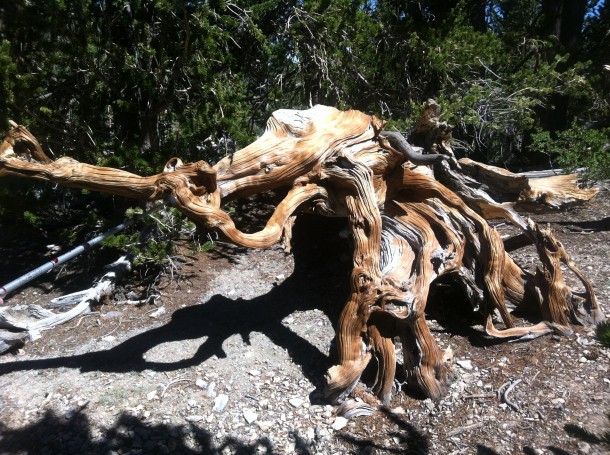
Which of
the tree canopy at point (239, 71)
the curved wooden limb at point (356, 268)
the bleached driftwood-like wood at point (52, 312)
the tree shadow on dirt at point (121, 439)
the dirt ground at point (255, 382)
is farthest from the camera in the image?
the tree canopy at point (239, 71)

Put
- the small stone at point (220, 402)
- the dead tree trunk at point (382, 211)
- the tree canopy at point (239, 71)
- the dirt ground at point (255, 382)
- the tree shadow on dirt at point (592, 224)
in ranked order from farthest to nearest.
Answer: the tree shadow on dirt at point (592, 224) < the tree canopy at point (239, 71) < the small stone at point (220, 402) < the dead tree trunk at point (382, 211) < the dirt ground at point (255, 382)

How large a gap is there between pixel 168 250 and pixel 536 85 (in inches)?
223

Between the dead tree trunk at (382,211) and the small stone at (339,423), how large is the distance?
199 mm

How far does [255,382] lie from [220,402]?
37 centimetres

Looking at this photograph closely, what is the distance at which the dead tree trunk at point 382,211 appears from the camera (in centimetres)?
367

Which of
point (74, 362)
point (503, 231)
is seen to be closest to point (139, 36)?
point (74, 362)

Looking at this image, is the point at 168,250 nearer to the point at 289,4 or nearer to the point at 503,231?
the point at 289,4

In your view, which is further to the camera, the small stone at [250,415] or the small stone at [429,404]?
the small stone at [429,404]

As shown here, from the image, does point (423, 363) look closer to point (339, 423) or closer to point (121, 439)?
point (339, 423)

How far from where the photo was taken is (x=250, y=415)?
3.81m

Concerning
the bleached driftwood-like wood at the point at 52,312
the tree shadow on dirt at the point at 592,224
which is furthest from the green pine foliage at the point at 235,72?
the bleached driftwood-like wood at the point at 52,312

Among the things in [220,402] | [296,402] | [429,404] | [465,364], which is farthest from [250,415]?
[465,364]

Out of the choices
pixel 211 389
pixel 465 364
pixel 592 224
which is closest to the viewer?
pixel 211 389

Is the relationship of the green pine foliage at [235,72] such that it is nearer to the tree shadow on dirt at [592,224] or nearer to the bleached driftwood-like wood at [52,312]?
the tree shadow on dirt at [592,224]
